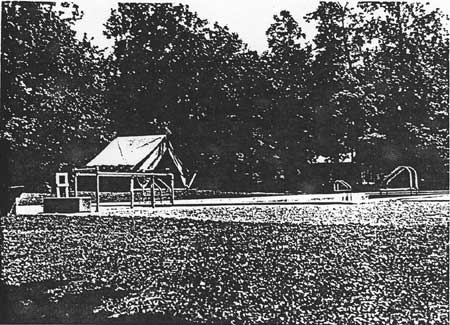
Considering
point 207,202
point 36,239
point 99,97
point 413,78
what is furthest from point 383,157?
point 36,239

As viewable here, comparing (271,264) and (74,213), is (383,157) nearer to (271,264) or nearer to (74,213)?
(271,264)

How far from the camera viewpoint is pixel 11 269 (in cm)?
321

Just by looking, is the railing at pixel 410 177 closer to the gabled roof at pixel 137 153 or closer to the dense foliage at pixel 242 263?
the dense foliage at pixel 242 263

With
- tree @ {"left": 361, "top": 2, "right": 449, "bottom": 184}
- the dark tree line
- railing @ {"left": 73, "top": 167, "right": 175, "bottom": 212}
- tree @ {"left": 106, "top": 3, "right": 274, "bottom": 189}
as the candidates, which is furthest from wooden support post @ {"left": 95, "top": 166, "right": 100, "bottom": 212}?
tree @ {"left": 361, "top": 2, "right": 449, "bottom": 184}

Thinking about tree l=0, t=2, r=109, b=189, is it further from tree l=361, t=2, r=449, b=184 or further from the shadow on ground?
tree l=361, t=2, r=449, b=184

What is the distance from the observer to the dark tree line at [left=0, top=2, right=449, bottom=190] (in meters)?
2.92

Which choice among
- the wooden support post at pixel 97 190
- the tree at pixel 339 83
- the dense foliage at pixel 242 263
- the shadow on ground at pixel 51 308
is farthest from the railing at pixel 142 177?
the tree at pixel 339 83

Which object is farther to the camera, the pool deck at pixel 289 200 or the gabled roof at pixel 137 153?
the gabled roof at pixel 137 153

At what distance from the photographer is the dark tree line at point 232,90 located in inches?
115

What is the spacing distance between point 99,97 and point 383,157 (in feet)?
4.45

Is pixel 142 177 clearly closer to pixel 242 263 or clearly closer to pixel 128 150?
pixel 128 150

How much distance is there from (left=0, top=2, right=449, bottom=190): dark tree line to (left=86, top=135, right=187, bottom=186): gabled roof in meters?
0.04

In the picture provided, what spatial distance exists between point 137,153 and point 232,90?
534 millimetres

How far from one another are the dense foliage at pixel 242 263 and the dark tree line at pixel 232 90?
8.4 inches
